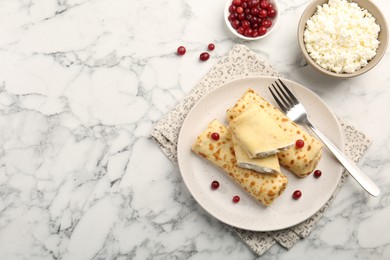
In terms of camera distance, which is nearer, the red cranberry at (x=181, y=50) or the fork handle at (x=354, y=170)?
the fork handle at (x=354, y=170)

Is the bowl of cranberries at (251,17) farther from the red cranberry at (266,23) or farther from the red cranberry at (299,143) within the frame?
the red cranberry at (299,143)

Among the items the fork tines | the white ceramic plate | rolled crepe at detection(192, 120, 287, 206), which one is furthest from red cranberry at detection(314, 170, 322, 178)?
the fork tines

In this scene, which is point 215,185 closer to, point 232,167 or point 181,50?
point 232,167

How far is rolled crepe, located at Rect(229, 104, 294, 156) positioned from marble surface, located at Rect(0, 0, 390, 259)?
0.36m

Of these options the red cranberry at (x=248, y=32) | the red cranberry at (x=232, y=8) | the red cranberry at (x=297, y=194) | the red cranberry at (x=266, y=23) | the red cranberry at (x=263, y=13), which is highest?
the red cranberry at (x=232, y=8)

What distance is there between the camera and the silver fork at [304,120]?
215 centimetres

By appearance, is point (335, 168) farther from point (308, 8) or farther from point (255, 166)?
point (308, 8)

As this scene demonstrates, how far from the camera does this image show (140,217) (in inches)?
89.1

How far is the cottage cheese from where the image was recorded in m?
2.13

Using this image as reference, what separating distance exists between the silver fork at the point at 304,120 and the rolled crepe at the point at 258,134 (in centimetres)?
17

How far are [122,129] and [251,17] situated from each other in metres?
0.73

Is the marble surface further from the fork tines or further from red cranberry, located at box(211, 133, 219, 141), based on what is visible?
red cranberry, located at box(211, 133, 219, 141)

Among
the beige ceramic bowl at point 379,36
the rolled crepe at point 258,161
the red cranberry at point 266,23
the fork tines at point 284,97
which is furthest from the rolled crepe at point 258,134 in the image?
the red cranberry at point 266,23

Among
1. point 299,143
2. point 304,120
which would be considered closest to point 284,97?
point 304,120
